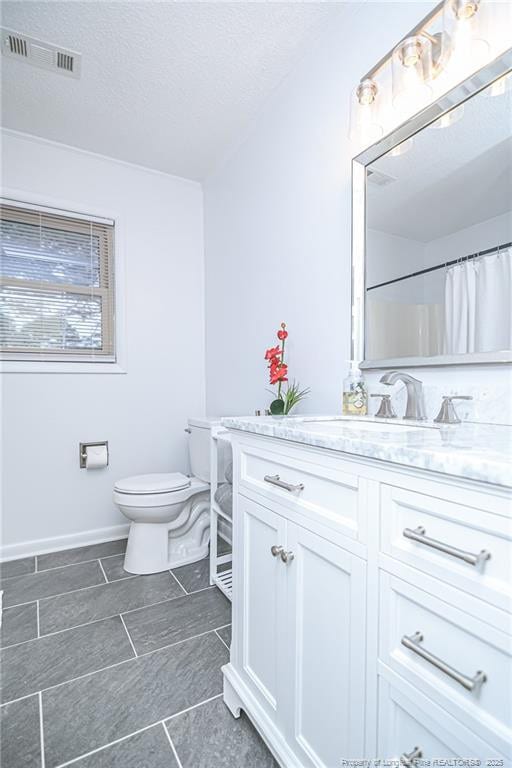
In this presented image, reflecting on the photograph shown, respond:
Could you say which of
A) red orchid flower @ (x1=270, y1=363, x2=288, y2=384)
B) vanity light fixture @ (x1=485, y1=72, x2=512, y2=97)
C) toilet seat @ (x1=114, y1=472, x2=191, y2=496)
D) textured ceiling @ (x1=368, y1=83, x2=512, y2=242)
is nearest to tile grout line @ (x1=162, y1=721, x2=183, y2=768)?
toilet seat @ (x1=114, y1=472, x2=191, y2=496)

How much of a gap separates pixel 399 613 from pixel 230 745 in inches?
31.9

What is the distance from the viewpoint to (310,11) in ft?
5.09

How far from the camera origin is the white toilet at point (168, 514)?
2.03 meters

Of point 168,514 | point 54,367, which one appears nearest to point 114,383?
point 54,367

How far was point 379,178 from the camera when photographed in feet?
4.55

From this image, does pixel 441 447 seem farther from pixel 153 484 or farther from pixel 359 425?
pixel 153 484

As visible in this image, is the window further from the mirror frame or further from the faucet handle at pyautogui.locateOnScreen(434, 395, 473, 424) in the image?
the faucet handle at pyautogui.locateOnScreen(434, 395, 473, 424)

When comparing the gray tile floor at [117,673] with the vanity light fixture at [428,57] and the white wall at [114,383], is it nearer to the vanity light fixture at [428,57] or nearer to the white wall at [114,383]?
the white wall at [114,383]

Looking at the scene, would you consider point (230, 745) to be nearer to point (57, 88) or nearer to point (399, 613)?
point (399, 613)

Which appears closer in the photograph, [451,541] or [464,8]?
[451,541]

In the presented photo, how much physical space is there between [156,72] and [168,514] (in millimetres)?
2167

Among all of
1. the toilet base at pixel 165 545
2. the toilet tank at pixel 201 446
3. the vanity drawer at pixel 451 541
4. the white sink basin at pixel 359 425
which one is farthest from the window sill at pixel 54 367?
the vanity drawer at pixel 451 541

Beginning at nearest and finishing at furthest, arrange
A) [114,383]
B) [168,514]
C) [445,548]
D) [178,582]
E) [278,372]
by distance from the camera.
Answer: [445,548]
[278,372]
[178,582]
[168,514]
[114,383]

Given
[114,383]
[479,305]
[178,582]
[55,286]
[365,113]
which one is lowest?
[178,582]
